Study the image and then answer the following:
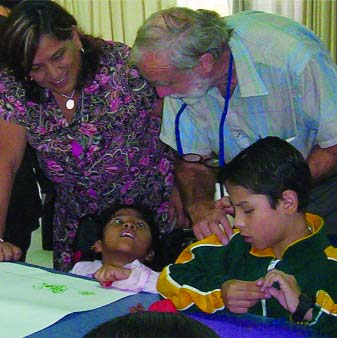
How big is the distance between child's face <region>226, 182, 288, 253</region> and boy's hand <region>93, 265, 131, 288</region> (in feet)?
1.16

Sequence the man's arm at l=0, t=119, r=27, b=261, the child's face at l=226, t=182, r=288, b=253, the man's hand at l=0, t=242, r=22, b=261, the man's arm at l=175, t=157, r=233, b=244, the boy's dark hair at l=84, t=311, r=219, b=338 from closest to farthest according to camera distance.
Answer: the boy's dark hair at l=84, t=311, r=219, b=338 → the child's face at l=226, t=182, r=288, b=253 → the man's arm at l=175, t=157, r=233, b=244 → the man's hand at l=0, t=242, r=22, b=261 → the man's arm at l=0, t=119, r=27, b=261

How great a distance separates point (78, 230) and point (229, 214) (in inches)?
23.8

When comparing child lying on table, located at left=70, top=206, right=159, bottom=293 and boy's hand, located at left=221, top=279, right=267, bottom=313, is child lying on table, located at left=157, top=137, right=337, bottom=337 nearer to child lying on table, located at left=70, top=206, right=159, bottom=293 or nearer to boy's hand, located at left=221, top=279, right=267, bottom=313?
boy's hand, located at left=221, top=279, right=267, bottom=313

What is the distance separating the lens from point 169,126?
2135mm

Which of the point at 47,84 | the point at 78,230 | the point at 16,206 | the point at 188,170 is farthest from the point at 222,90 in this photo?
the point at 16,206

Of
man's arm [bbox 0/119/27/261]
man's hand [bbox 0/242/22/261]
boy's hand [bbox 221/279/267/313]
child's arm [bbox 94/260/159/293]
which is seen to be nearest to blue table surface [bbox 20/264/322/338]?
boy's hand [bbox 221/279/267/313]

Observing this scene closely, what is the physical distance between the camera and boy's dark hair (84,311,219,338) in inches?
24.7

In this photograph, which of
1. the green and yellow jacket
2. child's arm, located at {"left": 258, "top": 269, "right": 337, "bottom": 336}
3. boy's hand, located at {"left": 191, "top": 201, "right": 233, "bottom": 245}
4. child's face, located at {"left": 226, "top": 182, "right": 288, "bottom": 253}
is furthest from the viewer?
boy's hand, located at {"left": 191, "top": 201, "right": 233, "bottom": 245}

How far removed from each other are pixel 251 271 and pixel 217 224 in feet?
0.64

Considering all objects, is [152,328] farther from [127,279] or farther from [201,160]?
[201,160]

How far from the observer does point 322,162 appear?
1.86 metres

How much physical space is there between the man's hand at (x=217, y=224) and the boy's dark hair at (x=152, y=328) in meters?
1.06

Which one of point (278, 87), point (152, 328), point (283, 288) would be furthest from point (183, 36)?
point (152, 328)

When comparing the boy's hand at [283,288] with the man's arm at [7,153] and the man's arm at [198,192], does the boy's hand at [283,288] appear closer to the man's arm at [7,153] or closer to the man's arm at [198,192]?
the man's arm at [198,192]
